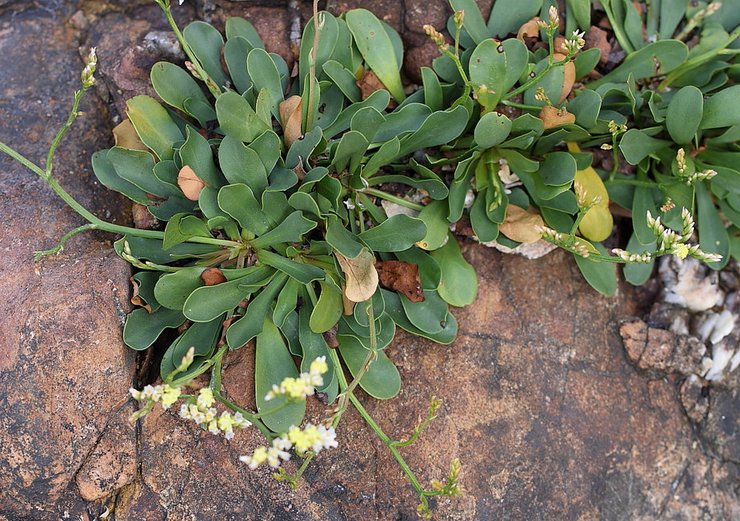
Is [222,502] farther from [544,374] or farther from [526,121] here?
[526,121]

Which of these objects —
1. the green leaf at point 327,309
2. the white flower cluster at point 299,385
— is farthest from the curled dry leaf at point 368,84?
the white flower cluster at point 299,385

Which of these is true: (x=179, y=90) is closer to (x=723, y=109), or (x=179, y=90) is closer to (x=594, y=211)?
(x=594, y=211)

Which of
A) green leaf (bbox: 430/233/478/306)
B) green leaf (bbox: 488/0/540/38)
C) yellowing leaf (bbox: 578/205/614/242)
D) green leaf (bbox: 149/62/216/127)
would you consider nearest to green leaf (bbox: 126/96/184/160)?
green leaf (bbox: 149/62/216/127)

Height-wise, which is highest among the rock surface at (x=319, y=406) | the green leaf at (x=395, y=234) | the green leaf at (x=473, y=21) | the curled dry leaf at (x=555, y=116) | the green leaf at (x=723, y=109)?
the green leaf at (x=473, y=21)

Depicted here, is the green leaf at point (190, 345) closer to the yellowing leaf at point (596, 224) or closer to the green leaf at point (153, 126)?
the green leaf at point (153, 126)

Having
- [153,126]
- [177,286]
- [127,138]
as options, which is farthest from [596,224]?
[127,138]

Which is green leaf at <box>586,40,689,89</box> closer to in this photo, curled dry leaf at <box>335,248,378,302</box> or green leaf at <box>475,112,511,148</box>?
green leaf at <box>475,112,511,148</box>
